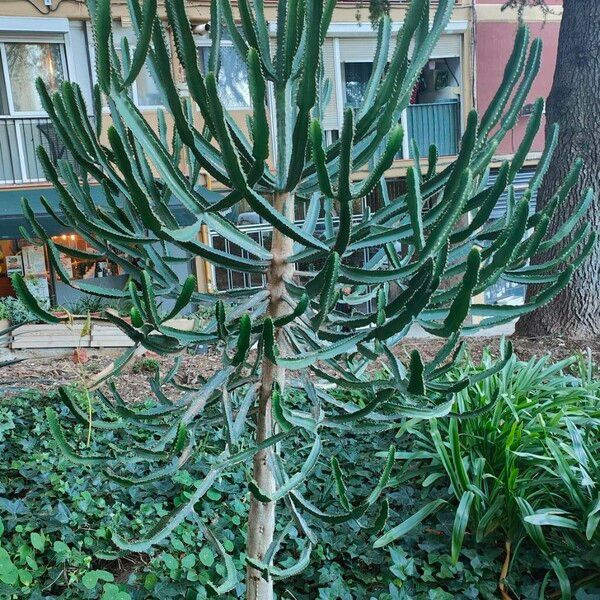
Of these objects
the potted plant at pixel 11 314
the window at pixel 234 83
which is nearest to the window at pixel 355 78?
the window at pixel 234 83

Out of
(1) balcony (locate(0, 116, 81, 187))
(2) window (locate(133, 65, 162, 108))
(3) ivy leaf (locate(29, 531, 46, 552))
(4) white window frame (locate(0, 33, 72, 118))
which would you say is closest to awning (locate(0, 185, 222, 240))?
(1) balcony (locate(0, 116, 81, 187))

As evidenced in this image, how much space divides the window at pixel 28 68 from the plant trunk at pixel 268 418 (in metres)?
10.7

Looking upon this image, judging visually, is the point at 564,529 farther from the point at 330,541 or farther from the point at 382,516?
the point at 382,516

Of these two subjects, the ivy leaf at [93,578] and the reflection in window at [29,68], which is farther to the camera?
the reflection in window at [29,68]

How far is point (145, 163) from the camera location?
1653 mm

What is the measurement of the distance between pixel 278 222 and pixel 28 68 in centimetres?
1148

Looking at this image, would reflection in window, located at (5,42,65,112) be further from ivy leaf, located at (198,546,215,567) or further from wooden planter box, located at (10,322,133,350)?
ivy leaf, located at (198,546,215,567)

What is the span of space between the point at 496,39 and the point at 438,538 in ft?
41.2

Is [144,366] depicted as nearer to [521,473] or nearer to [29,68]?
[521,473]

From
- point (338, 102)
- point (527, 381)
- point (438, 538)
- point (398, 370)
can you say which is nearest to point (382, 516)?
point (398, 370)

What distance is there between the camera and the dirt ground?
5.20 m

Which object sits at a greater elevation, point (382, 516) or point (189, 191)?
point (189, 191)

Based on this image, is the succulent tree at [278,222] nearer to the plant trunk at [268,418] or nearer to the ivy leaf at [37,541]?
the plant trunk at [268,418]

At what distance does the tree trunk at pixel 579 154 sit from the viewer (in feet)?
18.4
